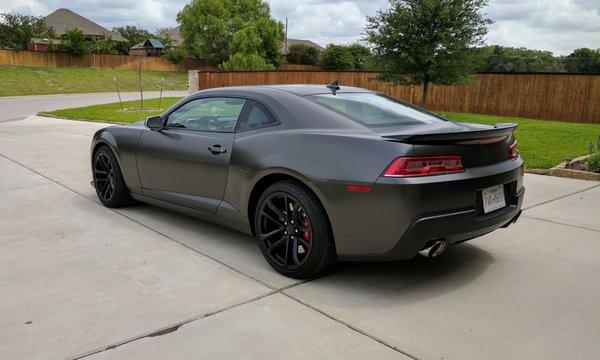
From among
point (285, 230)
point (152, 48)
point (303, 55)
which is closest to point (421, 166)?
point (285, 230)

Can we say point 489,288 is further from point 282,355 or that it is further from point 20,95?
point 20,95

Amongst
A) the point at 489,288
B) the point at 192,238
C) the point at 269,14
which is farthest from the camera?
the point at 269,14

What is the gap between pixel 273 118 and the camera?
13.3ft

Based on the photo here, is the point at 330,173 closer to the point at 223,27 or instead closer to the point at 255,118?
the point at 255,118

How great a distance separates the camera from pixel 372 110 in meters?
4.16

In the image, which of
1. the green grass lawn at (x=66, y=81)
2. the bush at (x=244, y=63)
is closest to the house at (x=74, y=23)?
the green grass lawn at (x=66, y=81)

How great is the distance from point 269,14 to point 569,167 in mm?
61013

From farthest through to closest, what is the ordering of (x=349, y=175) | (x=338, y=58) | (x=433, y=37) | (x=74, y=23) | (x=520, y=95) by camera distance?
1. (x=74, y=23)
2. (x=338, y=58)
3. (x=520, y=95)
4. (x=433, y=37)
5. (x=349, y=175)

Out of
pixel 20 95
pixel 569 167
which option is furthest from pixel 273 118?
pixel 20 95

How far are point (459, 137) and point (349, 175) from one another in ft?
2.52

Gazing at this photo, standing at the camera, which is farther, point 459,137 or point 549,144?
point 549,144

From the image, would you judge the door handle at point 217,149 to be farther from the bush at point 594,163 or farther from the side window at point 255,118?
the bush at point 594,163

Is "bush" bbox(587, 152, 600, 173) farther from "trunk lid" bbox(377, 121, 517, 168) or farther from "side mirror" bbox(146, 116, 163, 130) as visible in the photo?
"side mirror" bbox(146, 116, 163, 130)

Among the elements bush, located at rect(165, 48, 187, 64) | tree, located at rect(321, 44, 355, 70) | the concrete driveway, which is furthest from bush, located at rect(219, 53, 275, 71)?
the concrete driveway
